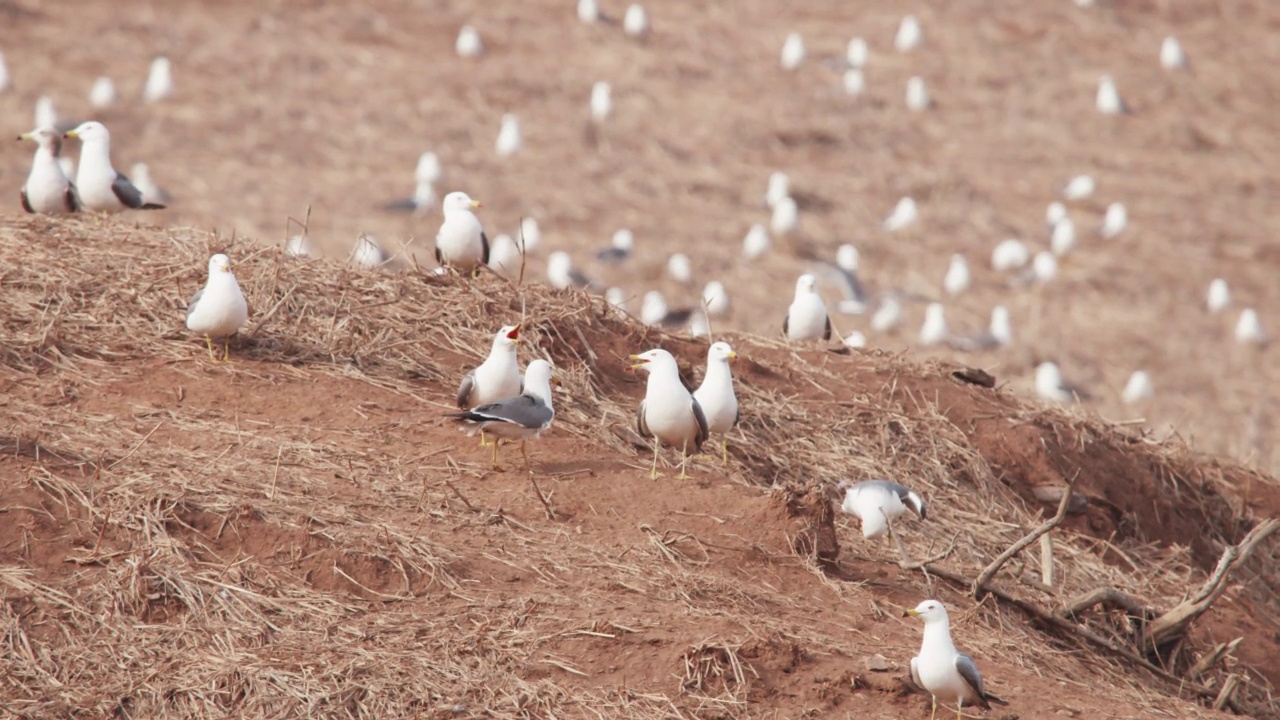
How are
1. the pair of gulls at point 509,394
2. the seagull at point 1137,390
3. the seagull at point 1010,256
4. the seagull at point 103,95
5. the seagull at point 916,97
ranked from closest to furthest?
1. the pair of gulls at point 509,394
2. the seagull at point 1137,390
3. the seagull at point 1010,256
4. the seagull at point 103,95
5. the seagull at point 916,97

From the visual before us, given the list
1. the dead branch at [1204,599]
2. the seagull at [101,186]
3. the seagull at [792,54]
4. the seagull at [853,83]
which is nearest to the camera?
the dead branch at [1204,599]

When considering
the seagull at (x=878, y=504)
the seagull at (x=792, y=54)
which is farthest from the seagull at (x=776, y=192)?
the seagull at (x=878, y=504)

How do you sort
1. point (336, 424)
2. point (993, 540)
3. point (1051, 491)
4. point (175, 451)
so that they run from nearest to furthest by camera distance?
point (175, 451) → point (336, 424) → point (993, 540) → point (1051, 491)

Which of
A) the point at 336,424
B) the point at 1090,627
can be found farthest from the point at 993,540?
the point at 336,424

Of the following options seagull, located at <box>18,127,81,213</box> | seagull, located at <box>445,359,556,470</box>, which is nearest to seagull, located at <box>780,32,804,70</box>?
seagull, located at <box>18,127,81,213</box>

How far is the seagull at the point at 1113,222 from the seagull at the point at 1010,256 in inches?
62.4

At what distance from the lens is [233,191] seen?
798 inches

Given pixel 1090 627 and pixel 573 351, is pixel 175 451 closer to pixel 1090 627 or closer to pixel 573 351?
pixel 573 351

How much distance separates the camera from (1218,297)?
1969 cm

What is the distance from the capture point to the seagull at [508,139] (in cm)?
2262

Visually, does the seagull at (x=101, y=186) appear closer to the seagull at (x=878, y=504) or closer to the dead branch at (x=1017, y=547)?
the seagull at (x=878, y=504)

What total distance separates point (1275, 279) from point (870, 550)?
1582 centimetres

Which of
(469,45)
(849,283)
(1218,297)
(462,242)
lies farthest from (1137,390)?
(469,45)

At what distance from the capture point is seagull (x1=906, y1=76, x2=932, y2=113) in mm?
25438
